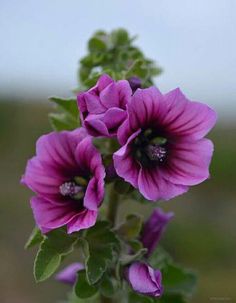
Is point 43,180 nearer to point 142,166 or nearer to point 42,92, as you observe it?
point 142,166

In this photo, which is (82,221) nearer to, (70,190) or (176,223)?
(70,190)

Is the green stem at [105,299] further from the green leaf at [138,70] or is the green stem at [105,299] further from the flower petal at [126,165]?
the green leaf at [138,70]

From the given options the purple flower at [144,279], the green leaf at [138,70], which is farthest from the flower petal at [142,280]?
the green leaf at [138,70]

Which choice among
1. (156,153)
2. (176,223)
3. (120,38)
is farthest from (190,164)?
(176,223)

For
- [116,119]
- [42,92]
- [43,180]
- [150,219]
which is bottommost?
[42,92]

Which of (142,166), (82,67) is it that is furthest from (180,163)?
(82,67)

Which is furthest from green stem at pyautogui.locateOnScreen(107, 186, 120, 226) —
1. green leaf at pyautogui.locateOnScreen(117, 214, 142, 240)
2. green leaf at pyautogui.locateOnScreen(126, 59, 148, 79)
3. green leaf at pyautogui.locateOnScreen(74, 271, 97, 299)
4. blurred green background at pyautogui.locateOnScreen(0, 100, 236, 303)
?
blurred green background at pyautogui.locateOnScreen(0, 100, 236, 303)
